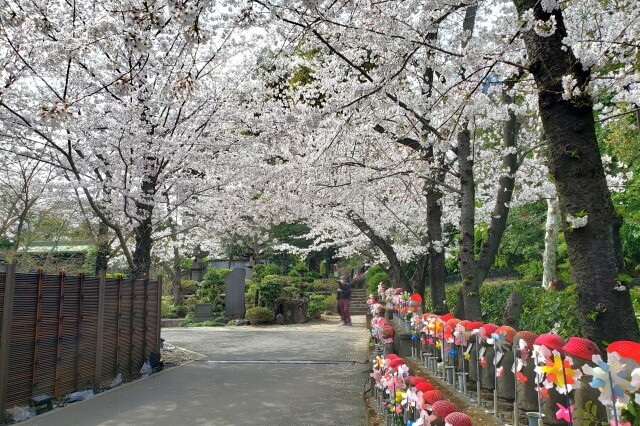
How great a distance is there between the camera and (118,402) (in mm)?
7000

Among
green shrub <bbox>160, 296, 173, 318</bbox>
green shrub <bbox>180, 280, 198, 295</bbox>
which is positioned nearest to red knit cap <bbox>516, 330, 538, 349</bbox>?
green shrub <bbox>160, 296, 173, 318</bbox>

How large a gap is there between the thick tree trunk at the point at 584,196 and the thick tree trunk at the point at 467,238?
326 centimetres

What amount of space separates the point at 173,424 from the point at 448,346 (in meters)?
3.43

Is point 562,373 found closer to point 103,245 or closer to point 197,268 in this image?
point 103,245

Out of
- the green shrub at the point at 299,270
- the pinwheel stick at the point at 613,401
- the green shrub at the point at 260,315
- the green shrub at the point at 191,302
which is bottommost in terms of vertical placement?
the green shrub at the point at 260,315

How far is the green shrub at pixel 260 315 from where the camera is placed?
19688 mm

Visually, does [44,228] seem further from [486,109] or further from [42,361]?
[486,109]

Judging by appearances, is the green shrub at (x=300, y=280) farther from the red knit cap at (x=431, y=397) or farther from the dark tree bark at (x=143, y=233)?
the red knit cap at (x=431, y=397)

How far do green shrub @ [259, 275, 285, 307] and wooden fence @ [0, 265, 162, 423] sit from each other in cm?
1100

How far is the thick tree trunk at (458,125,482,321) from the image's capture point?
6.39 metres

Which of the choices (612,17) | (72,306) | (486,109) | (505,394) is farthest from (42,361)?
(612,17)

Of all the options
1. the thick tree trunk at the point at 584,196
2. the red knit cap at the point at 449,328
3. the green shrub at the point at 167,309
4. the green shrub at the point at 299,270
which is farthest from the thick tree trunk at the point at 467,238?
the green shrub at the point at 299,270

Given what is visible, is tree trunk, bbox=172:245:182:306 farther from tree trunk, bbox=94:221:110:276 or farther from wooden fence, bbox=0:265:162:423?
wooden fence, bbox=0:265:162:423

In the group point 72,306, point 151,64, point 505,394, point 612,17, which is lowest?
point 505,394
